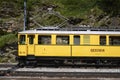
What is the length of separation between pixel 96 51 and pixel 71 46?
188 cm

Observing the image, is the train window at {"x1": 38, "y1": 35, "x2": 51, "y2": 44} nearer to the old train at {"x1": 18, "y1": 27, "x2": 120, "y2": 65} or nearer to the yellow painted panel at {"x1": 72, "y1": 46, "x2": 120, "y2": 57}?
the old train at {"x1": 18, "y1": 27, "x2": 120, "y2": 65}

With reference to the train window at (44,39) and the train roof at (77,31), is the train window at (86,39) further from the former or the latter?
the train window at (44,39)

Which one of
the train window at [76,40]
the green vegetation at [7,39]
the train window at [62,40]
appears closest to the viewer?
the train window at [76,40]

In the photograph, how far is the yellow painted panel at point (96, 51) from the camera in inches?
1152

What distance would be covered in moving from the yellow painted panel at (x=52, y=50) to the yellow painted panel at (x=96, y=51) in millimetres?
519

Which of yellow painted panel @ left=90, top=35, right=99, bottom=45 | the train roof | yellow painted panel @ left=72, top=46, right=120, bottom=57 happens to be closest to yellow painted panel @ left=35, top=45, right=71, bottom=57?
yellow painted panel @ left=72, top=46, right=120, bottom=57

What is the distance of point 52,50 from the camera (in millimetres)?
29453

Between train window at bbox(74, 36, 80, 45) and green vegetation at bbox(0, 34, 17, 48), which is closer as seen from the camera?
train window at bbox(74, 36, 80, 45)

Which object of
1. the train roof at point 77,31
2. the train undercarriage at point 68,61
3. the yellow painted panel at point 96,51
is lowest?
the train undercarriage at point 68,61

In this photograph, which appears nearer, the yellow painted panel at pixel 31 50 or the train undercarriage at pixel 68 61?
the train undercarriage at pixel 68 61

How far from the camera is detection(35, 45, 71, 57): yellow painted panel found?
29.4 meters

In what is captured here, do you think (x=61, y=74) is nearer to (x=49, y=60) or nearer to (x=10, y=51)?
(x=49, y=60)

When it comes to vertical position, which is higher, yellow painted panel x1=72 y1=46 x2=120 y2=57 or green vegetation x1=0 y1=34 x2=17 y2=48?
green vegetation x1=0 y1=34 x2=17 y2=48

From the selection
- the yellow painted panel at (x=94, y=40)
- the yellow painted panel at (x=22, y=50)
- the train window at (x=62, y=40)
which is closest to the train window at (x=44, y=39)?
the train window at (x=62, y=40)
